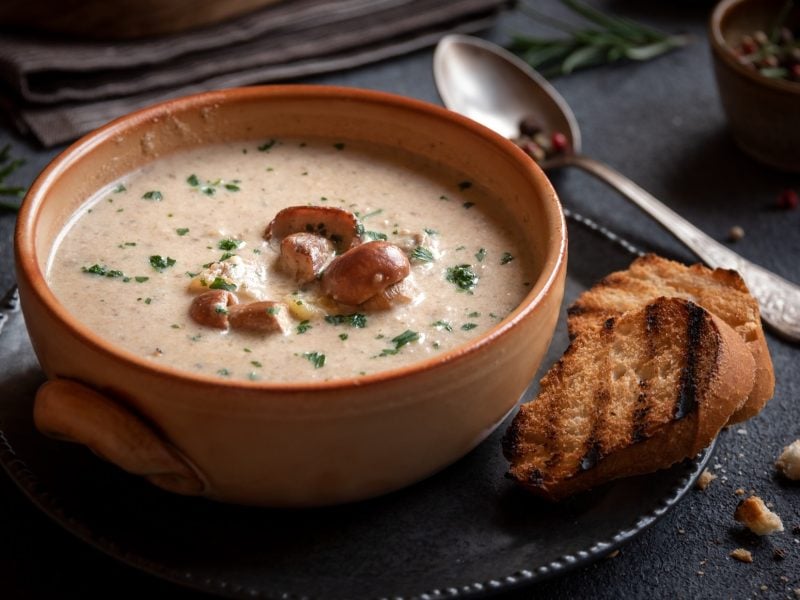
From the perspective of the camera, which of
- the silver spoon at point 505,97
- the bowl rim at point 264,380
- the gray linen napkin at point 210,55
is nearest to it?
the bowl rim at point 264,380

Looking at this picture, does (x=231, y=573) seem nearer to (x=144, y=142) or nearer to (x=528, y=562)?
(x=528, y=562)

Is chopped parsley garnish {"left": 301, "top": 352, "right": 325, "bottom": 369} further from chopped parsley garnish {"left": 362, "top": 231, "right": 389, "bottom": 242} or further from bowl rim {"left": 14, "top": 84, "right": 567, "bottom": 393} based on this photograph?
chopped parsley garnish {"left": 362, "top": 231, "right": 389, "bottom": 242}

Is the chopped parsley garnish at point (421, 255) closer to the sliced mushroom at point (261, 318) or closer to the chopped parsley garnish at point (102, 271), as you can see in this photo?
the sliced mushroom at point (261, 318)

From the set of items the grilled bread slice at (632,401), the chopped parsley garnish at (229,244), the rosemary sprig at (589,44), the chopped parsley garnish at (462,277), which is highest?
the chopped parsley garnish at (229,244)

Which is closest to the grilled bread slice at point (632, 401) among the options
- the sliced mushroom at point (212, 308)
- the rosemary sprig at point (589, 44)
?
the sliced mushroom at point (212, 308)

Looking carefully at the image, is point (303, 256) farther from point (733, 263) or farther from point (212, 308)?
point (733, 263)
